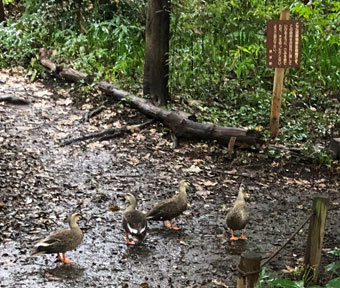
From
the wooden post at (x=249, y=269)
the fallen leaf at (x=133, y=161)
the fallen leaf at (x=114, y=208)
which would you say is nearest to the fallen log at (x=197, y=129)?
the fallen leaf at (x=133, y=161)

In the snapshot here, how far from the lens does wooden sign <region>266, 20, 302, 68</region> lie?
28.4ft

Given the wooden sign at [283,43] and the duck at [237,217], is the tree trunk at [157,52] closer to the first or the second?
the wooden sign at [283,43]

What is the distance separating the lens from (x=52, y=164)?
7.89 metres

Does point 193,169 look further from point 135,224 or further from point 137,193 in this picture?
point 135,224

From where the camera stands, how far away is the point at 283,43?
873 centimetres

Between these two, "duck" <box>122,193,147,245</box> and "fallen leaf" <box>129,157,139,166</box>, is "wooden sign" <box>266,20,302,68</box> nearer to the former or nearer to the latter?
"fallen leaf" <box>129,157,139,166</box>

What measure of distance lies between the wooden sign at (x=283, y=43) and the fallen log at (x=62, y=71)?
437cm

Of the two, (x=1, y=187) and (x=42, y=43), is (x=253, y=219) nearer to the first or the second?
(x=1, y=187)

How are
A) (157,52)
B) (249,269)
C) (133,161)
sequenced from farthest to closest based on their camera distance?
(157,52) → (133,161) → (249,269)

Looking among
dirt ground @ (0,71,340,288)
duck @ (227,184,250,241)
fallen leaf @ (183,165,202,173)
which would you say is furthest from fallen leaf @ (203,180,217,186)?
duck @ (227,184,250,241)

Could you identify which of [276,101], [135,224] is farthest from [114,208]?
[276,101]

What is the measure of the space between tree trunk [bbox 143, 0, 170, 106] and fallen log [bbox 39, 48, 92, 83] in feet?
5.86

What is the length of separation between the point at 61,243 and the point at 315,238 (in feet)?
7.85

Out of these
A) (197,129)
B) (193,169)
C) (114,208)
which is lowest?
(114,208)
